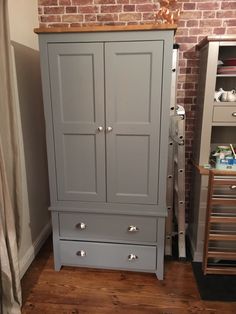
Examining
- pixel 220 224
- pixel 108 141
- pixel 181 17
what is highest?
pixel 181 17

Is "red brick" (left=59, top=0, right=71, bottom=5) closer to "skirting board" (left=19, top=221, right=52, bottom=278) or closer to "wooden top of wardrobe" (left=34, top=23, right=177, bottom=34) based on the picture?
"wooden top of wardrobe" (left=34, top=23, right=177, bottom=34)

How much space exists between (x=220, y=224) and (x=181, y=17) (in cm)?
177

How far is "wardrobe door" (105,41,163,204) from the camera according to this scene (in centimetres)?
161

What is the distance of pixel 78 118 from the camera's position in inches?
69.2

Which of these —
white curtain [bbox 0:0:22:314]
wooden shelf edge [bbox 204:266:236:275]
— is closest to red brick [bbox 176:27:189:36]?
white curtain [bbox 0:0:22:314]

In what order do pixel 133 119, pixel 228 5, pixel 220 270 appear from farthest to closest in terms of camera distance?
pixel 228 5, pixel 220 270, pixel 133 119

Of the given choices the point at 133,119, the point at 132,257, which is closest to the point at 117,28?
the point at 133,119

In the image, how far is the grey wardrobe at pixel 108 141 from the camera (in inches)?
63.6

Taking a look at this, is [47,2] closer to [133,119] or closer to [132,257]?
[133,119]

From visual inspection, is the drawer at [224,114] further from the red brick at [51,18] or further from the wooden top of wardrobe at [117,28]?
the red brick at [51,18]

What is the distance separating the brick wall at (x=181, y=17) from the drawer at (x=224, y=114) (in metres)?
0.40

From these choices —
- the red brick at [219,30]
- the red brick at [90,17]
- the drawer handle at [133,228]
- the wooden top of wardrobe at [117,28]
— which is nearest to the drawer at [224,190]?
the drawer handle at [133,228]

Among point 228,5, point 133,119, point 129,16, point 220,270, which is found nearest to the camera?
point 133,119

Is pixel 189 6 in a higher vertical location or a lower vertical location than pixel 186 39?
higher
